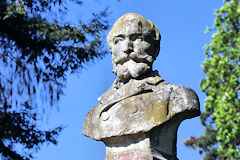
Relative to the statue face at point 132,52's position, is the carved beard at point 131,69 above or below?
below

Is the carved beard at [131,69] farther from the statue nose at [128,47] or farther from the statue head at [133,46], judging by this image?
the statue nose at [128,47]

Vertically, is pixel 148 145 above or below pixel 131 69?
below

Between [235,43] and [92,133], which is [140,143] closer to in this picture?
[92,133]

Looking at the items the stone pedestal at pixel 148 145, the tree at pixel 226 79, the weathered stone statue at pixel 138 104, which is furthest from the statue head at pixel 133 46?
the tree at pixel 226 79

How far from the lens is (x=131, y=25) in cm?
657

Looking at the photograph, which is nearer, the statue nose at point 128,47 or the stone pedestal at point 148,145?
the stone pedestal at point 148,145

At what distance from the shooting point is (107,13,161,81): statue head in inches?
255

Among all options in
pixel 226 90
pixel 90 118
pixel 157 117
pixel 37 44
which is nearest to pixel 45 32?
pixel 37 44

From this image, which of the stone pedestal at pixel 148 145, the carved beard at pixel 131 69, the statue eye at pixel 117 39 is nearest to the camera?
the stone pedestal at pixel 148 145

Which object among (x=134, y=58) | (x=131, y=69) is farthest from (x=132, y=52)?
(x=131, y=69)

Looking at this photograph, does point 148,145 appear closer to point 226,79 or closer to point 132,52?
point 132,52

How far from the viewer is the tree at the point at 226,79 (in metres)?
15.2

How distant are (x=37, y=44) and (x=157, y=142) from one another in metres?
1.82

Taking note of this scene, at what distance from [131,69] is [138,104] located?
0.41 meters
